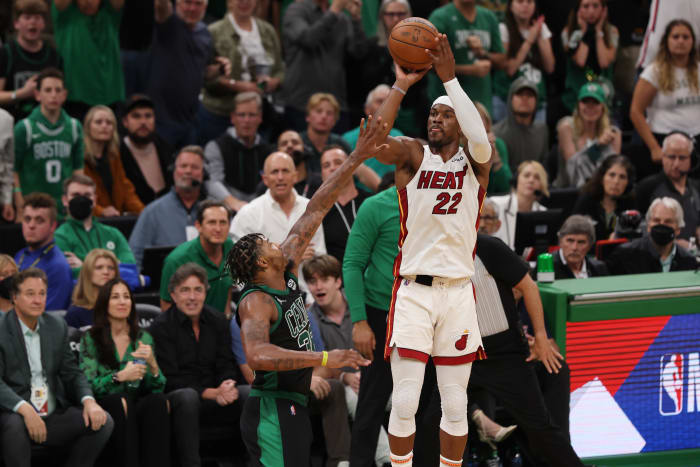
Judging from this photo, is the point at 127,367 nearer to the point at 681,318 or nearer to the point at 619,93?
the point at 681,318

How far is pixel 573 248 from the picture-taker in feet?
26.2

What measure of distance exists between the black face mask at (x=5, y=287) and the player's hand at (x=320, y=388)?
2.17 m

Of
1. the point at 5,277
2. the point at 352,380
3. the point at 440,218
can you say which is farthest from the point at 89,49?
the point at 440,218

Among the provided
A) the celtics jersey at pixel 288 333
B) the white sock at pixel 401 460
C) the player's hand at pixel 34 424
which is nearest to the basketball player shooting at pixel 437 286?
the white sock at pixel 401 460

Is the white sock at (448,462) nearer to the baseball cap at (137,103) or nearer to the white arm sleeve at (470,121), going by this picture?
the white arm sleeve at (470,121)

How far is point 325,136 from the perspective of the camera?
10.1 m

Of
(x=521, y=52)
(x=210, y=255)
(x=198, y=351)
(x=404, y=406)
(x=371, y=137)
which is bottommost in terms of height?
(x=198, y=351)

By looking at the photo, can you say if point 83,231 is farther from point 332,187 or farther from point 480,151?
point 480,151

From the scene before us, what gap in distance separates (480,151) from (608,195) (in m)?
4.45

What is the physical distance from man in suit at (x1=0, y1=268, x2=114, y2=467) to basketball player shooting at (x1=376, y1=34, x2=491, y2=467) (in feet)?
7.31

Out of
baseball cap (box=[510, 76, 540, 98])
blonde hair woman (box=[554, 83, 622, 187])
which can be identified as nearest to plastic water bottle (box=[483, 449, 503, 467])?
blonde hair woman (box=[554, 83, 622, 187])

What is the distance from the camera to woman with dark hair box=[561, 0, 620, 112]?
12.2 m

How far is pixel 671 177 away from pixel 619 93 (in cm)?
334

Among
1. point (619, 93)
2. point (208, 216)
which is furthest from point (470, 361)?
point (619, 93)
